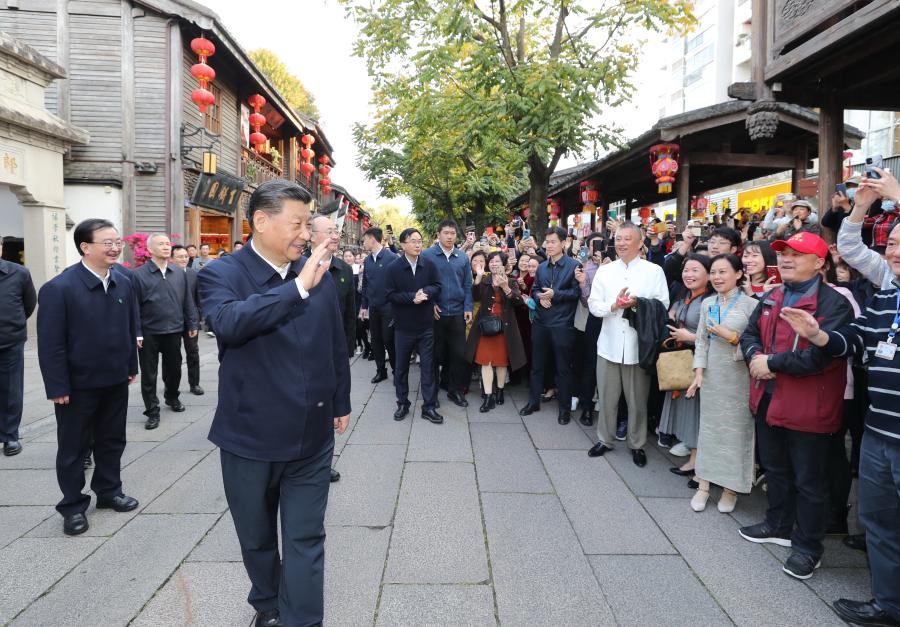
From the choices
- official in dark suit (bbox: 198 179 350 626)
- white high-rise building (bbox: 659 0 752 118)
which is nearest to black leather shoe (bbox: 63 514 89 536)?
official in dark suit (bbox: 198 179 350 626)

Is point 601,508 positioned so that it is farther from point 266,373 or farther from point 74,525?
point 74,525

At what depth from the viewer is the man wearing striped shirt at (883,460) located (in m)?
2.66

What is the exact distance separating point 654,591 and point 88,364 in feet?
12.5

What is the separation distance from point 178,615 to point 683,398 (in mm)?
4117

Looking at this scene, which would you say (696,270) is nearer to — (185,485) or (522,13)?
(185,485)

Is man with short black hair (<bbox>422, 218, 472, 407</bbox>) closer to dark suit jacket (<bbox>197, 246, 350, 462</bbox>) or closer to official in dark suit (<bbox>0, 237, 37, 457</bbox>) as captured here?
official in dark suit (<bbox>0, 237, 37, 457</bbox>)

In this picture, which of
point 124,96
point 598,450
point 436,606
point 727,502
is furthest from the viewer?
point 124,96

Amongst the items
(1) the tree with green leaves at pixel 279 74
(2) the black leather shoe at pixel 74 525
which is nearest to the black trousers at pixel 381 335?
(2) the black leather shoe at pixel 74 525

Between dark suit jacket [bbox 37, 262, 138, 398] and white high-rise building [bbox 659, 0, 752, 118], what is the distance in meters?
34.9

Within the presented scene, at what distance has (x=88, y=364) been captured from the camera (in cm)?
379

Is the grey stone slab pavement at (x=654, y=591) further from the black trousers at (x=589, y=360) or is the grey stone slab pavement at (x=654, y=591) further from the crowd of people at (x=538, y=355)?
the black trousers at (x=589, y=360)

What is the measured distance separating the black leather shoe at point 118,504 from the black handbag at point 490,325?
403cm

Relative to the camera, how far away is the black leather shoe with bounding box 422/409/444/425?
6.17 metres

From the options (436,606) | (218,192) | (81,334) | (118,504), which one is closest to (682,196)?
(436,606)
